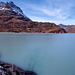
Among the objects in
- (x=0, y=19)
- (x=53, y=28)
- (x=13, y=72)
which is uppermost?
(x=0, y=19)

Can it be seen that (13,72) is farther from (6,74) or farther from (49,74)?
(49,74)

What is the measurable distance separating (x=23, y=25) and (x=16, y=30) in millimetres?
14697

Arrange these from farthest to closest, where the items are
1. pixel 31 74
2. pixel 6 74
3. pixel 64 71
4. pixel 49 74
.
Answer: pixel 64 71 → pixel 49 74 → pixel 31 74 → pixel 6 74

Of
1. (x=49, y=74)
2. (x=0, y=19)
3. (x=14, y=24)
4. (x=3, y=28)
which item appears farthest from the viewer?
(x=0, y=19)

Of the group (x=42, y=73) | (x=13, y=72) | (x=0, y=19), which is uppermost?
(x=0, y=19)

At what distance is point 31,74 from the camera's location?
21.2ft

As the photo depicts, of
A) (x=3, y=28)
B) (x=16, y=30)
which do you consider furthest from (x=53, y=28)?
(x=3, y=28)

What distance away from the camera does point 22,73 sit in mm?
6066

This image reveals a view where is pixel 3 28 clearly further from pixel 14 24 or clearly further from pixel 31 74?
pixel 31 74

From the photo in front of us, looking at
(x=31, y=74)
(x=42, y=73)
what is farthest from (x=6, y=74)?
(x=42, y=73)

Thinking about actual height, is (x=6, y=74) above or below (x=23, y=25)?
below

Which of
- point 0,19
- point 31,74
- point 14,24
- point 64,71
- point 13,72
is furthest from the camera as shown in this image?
point 0,19

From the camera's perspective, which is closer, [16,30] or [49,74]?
[49,74]

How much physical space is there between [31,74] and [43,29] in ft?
351
